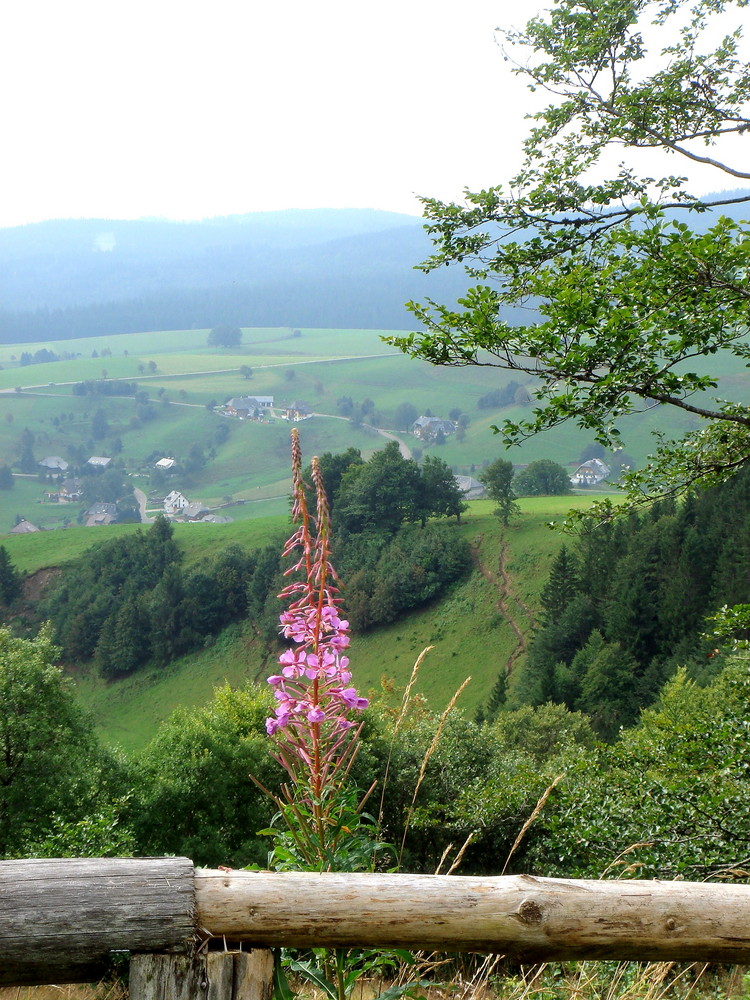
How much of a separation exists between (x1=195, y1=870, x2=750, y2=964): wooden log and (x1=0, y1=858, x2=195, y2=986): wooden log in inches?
3.3

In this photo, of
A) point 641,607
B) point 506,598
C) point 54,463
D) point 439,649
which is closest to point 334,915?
point 641,607

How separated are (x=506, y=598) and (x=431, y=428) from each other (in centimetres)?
11976

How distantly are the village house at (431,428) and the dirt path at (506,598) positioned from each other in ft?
347

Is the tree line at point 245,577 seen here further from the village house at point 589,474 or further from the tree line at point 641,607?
the village house at point 589,474

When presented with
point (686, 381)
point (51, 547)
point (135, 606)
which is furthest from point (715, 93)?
point (51, 547)

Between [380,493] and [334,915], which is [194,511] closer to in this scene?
[380,493]

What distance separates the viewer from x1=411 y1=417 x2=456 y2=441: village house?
614 feet

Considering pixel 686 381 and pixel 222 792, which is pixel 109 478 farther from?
pixel 686 381

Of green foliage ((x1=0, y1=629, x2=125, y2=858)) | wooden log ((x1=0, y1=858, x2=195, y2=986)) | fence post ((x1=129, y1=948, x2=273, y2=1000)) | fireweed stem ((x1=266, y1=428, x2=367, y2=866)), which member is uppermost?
fireweed stem ((x1=266, y1=428, x2=367, y2=866))

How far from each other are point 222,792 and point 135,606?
66.3 m

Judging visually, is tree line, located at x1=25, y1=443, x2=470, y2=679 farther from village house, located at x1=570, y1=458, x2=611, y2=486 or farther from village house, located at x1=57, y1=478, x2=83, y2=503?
village house, located at x1=57, y1=478, x2=83, y2=503

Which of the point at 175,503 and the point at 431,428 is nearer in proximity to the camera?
the point at 175,503

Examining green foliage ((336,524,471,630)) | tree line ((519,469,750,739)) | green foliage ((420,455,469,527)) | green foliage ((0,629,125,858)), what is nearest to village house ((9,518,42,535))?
green foliage ((336,524,471,630))

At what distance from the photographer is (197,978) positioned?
6.89ft
